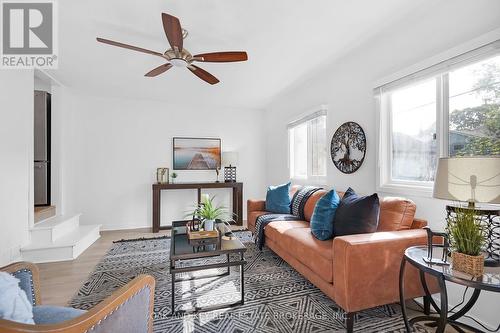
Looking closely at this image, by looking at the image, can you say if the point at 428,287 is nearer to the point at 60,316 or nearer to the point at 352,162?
the point at 352,162

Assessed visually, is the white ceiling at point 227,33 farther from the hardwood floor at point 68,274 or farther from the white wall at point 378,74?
the hardwood floor at point 68,274

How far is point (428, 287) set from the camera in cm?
184

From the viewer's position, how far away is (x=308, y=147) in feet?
13.0

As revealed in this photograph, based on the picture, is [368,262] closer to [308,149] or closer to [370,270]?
[370,270]

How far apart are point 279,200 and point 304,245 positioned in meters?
1.35

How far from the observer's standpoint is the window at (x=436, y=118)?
172cm

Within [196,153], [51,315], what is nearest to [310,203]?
[51,315]

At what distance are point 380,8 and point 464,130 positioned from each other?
4.01 feet

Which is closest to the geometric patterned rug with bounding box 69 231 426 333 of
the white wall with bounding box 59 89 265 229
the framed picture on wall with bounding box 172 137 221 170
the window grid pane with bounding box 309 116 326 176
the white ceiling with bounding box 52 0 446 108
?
the window grid pane with bounding box 309 116 326 176

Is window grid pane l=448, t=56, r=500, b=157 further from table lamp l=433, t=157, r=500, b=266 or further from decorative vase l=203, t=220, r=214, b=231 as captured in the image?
decorative vase l=203, t=220, r=214, b=231

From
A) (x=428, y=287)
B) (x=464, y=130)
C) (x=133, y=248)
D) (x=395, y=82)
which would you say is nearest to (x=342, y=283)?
(x=428, y=287)

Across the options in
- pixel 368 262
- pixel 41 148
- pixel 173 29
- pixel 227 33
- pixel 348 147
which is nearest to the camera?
pixel 368 262

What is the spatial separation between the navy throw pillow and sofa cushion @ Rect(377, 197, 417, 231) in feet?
0.46

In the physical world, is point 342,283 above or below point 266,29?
below
